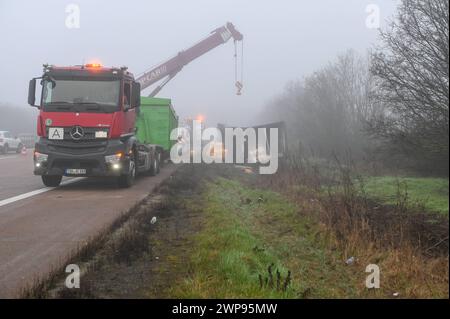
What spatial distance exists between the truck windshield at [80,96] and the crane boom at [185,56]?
431 inches

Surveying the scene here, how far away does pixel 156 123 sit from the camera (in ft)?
57.1

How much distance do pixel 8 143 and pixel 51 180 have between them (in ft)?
65.7

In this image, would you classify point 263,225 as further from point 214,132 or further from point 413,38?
point 214,132

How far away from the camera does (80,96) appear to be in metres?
11.7

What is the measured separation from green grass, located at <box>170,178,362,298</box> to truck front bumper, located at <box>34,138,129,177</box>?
3513mm

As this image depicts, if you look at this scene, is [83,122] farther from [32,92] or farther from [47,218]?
[47,218]

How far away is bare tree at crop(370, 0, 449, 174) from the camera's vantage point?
441 inches

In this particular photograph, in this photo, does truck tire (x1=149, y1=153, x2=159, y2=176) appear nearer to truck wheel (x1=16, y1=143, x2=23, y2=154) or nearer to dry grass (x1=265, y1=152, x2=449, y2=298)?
dry grass (x1=265, y1=152, x2=449, y2=298)

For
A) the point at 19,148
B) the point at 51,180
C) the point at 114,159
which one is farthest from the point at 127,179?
the point at 19,148

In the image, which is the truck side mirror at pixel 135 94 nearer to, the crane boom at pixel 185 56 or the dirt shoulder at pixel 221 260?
the dirt shoulder at pixel 221 260

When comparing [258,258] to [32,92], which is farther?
[32,92]

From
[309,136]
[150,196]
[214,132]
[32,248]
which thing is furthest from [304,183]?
[309,136]

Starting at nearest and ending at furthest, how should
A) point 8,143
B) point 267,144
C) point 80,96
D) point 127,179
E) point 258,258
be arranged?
point 258,258 < point 80,96 < point 127,179 < point 267,144 < point 8,143

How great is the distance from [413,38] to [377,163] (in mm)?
6572
